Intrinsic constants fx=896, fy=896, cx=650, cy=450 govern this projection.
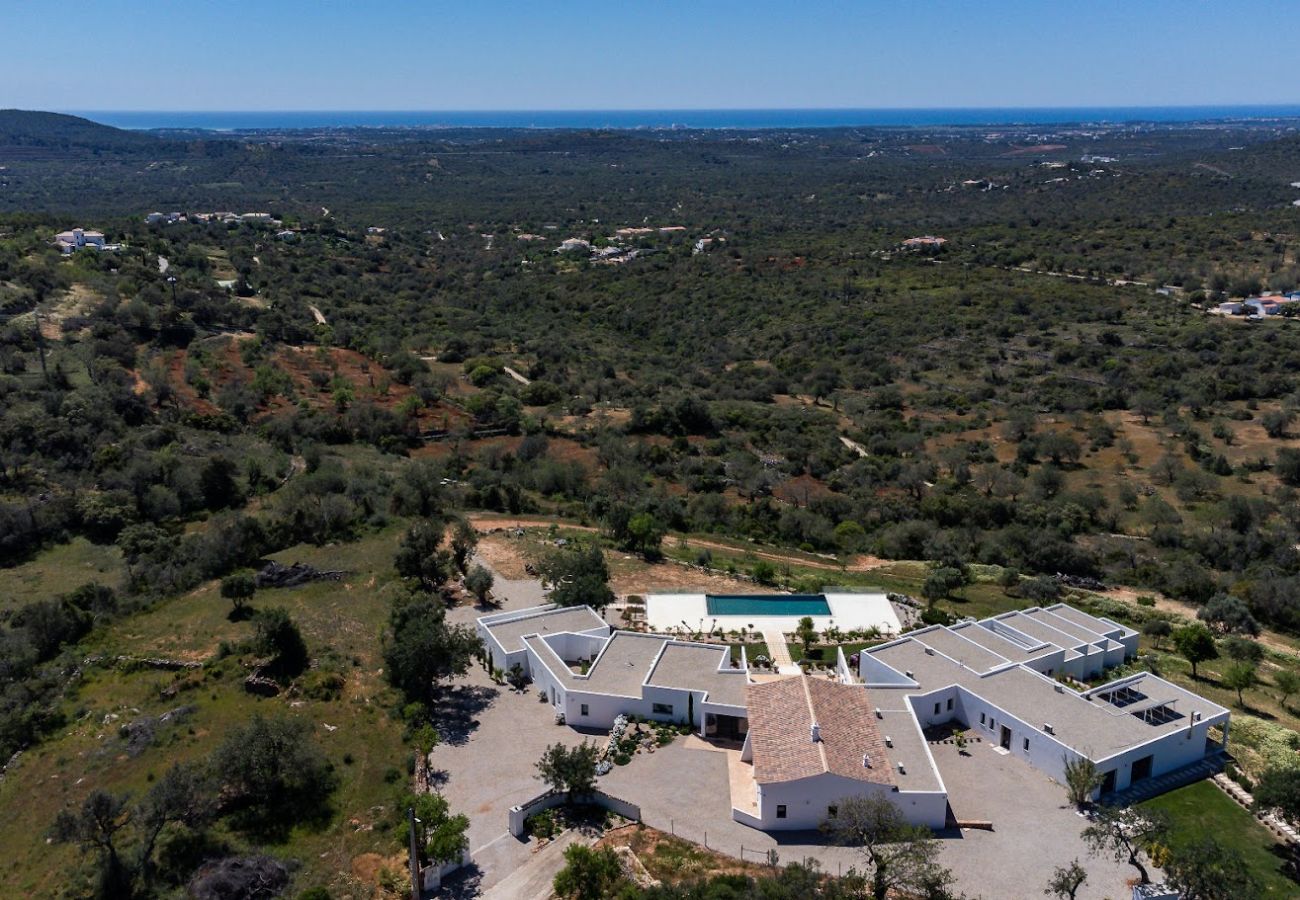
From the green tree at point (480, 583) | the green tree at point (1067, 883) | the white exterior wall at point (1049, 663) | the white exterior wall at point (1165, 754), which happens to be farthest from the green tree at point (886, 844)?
the green tree at point (480, 583)

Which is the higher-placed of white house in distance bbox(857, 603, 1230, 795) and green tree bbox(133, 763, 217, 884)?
green tree bbox(133, 763, 217, 884)

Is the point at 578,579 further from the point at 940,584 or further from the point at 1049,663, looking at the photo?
the point at 1049,663

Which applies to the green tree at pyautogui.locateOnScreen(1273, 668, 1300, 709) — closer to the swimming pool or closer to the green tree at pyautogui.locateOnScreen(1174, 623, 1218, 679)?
the green tree at pyautogui.locateOnScreen(1174, 623, 1218, 679)

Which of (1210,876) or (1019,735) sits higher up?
(1210,876)

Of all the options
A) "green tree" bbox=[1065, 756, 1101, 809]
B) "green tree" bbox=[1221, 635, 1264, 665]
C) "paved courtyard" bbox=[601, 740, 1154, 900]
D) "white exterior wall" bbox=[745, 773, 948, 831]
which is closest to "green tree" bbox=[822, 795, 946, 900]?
"white exterior wall" bbox=[745, 773, 948, 831]

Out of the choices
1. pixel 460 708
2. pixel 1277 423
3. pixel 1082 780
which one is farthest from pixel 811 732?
pixel 1277 423

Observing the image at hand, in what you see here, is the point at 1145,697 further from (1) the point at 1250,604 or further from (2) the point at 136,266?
(2) the point at 136,266

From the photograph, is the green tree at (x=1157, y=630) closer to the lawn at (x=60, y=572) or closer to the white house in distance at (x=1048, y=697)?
the white house in distance at (x=1048, y=697)

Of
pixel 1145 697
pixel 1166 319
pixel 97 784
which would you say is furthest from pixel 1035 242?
pixel 97 784
